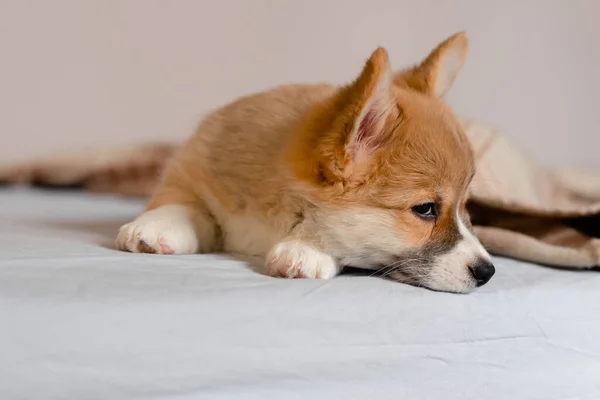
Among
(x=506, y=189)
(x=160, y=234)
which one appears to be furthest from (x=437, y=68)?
(x=160, y=234)

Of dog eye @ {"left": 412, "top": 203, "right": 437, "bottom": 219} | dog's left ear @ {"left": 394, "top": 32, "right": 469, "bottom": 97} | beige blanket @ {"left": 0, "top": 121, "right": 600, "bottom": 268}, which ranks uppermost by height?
dog's left ear @ {"left": 394, "top": 32, "right": 469, "bottom": 97}

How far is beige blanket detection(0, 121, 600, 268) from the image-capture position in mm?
1648

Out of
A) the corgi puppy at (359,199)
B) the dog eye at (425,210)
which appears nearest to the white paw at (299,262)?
the corgi puppy at (359,199)

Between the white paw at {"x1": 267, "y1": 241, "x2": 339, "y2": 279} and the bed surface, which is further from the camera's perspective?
the white paw at {"x1": 267, "y1": 241, "x2": 339, "y2": 279}

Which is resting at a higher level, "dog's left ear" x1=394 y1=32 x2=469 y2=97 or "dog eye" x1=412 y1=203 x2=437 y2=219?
"dog's left ear" x1=394 y1=32 x2=469 y2=97

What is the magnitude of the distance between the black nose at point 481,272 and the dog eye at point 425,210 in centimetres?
14

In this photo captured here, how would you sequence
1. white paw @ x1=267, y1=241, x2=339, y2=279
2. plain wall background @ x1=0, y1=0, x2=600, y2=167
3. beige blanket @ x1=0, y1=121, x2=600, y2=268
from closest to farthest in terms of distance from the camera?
white paw @ x1=267, y1=241, x2=339, y2=279, beige blanket @ x1=0, y1=121, x2=600, y2=268, plain wall background @ x1=0, y1=0, x2=600, y2=167

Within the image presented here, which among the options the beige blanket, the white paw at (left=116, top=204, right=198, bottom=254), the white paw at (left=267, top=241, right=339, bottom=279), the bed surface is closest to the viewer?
the bed surface

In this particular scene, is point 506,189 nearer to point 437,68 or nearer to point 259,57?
point 437,68

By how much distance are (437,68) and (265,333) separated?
3.09 feet

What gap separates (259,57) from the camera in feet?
Answer: 10.8

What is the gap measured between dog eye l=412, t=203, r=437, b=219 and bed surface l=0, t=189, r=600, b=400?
0.17 metres

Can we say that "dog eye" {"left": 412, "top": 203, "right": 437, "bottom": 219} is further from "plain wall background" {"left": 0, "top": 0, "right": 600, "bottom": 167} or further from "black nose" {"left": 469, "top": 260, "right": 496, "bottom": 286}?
"plain wall background" {"left": 0, "top": 0, "right": 600, "bottom": 167}

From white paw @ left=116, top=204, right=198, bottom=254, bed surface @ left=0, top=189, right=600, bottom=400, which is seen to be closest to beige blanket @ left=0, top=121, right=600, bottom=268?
bed surface @ left=0, top=189, right=600, bottom=400
